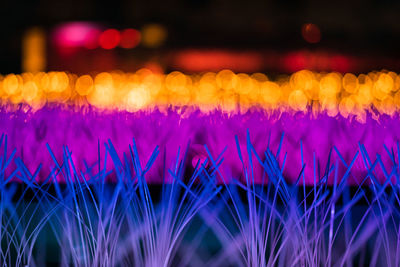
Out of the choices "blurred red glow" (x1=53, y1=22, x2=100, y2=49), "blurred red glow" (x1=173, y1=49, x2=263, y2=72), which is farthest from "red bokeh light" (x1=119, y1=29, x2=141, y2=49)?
"blurred red glow" (x1=173, y1=49, x2=263, y2=72)

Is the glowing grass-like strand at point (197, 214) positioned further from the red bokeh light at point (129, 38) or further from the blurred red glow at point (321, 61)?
the red bokeh light at point (129, 38)

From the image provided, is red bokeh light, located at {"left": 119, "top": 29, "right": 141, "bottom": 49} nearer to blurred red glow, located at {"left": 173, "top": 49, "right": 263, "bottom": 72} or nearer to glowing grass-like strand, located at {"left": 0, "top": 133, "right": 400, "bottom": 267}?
blurred red glow, located at {"left": 173, "top": 49, "right": 263, "bottom": 72}

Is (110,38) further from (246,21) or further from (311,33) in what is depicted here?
(311,33)

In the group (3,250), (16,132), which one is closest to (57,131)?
(16,132)

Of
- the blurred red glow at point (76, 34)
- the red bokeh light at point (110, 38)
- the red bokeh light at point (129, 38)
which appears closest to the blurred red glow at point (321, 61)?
the red bokeh light at point (129, 38)

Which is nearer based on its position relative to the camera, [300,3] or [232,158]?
[232,158]

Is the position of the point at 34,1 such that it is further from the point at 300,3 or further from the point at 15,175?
the point at 15,175
